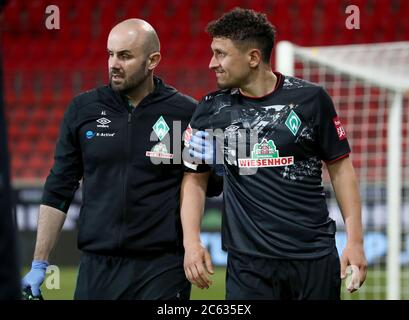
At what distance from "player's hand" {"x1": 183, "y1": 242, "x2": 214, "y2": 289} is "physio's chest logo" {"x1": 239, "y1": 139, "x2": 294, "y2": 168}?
0.37 metres

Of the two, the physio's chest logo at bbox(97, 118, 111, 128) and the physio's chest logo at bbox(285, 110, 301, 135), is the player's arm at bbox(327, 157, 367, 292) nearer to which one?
the physio's chest logo at bbox(285, 110, 301, 135)

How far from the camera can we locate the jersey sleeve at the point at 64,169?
3.60 meters

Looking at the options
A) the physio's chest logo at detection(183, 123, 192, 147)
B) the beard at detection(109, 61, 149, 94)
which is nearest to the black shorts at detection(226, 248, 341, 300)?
the physio's chest logo at detection(183, 123, 192, 147)

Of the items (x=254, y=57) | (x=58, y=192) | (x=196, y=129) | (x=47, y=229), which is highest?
(x=254, y=57)

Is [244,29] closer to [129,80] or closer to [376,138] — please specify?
[129,80]

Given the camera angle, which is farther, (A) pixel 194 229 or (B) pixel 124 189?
(B) pixel 124 189

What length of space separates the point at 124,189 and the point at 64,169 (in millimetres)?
291

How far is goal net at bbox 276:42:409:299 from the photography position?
19.2 feet

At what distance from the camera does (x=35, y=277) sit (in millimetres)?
3541

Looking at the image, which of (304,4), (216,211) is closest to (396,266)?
(216,211)

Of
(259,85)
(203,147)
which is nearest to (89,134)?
(203,147)

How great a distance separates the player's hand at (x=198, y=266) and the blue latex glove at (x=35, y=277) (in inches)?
28.0

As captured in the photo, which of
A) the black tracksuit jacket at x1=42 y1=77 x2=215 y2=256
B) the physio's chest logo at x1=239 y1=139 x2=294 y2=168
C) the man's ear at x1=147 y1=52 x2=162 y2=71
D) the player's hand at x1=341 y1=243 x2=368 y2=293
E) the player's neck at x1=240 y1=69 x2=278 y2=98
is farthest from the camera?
the man's ear at x1=147 y1=52 x2=162 y2=71

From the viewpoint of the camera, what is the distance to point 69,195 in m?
3.63
